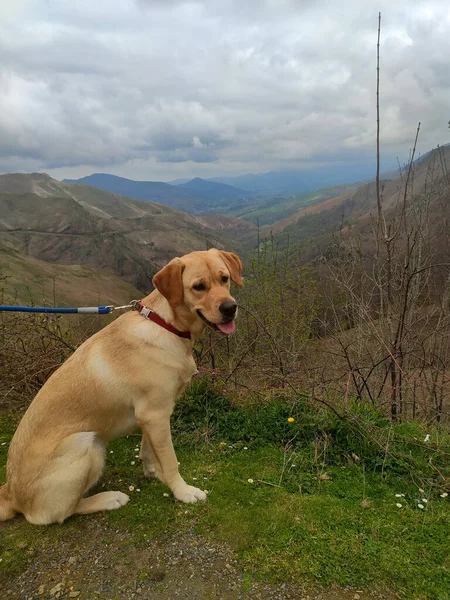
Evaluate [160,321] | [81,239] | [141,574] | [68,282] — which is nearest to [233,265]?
[160,321]

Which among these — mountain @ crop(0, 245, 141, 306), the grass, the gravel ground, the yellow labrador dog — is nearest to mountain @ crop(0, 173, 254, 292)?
mountain @ crop(0, 245, 141, 306)

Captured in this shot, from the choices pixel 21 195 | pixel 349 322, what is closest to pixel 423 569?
pixel 349 322

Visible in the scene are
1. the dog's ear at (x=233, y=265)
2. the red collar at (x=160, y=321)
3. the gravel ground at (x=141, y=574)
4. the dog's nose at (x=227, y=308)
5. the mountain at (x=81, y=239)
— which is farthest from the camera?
the mountain at (x=81, y=239)

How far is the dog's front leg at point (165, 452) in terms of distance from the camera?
11.9ft

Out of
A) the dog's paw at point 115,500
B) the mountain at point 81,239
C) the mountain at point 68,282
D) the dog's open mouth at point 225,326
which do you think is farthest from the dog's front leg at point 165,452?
the mountain at point 81,239

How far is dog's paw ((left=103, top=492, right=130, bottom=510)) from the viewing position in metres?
3.69

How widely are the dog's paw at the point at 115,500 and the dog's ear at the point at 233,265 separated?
2.44 metres

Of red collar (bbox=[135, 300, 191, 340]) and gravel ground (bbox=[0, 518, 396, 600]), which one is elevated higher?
red collar (bbox=[135, 300, 191, 340])

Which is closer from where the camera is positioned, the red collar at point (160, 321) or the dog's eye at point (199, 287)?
the dog's eye at point (199, 287)

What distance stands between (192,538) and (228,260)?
2677 mm

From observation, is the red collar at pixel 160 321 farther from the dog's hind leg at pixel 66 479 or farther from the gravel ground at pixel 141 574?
the gravel ground at pixel 141 574

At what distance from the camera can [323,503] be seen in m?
3.60

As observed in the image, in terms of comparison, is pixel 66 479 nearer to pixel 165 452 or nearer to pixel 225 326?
pixel 165 452

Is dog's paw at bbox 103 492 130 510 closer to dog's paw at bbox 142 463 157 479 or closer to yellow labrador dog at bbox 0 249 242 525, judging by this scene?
yellow labrador dog at bbox 0 249 242 525
